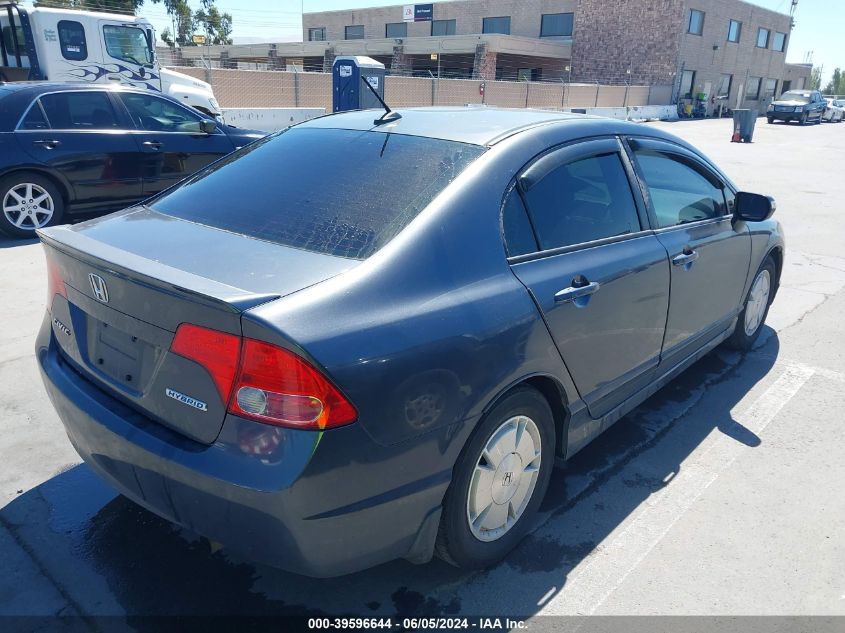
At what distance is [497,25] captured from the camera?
53000mm

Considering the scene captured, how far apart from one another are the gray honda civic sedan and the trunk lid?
1 cm

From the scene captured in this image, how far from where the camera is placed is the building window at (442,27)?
55531 mm

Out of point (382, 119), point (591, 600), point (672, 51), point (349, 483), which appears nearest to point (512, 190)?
point (382, 119)

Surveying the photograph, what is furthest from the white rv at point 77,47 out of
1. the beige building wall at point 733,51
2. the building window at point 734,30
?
the building window at point 734,30

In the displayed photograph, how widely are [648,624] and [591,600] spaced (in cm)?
21

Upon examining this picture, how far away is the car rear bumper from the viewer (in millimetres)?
1901

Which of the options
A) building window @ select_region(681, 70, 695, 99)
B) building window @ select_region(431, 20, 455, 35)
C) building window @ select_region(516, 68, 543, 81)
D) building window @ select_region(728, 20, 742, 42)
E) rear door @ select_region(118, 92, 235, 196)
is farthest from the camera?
building window @ select_region(431, 20, 455, 35)

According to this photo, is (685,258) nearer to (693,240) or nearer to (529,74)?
(693,240)

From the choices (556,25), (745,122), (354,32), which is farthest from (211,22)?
(745,122)

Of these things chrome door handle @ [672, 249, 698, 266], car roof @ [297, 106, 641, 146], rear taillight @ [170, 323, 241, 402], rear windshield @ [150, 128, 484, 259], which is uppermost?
car roof @ [297, 106, 641, 146]

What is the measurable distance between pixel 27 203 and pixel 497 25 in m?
51.8

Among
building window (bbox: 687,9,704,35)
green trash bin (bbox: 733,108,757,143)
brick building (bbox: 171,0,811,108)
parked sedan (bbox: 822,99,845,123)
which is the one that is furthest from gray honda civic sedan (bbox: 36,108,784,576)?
building window (bbox: 687,9,704,35)

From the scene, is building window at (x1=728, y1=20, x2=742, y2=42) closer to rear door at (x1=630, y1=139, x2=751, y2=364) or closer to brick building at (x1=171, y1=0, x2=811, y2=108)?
brick building at (x1=171, y1=0, x2=811, y2=108)

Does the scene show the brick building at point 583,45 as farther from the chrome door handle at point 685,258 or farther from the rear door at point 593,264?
the rear door at point 593,264
